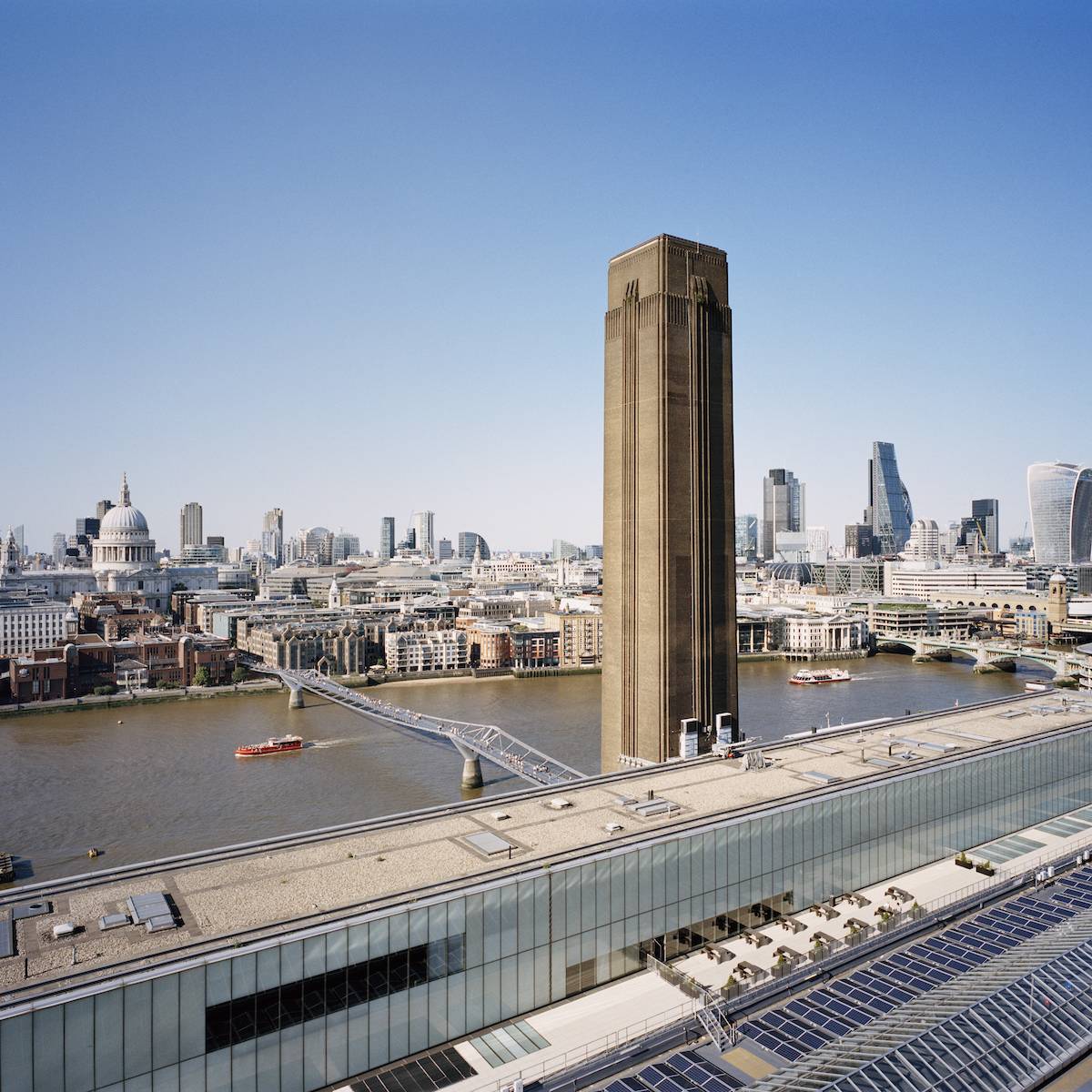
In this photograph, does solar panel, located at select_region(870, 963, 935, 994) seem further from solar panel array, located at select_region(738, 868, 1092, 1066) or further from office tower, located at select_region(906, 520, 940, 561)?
office tower, located at select_region(906, 520, 940, 561)

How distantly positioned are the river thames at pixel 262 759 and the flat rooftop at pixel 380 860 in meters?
11.6

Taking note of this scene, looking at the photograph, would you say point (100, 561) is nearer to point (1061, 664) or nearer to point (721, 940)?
point (1061, 664)

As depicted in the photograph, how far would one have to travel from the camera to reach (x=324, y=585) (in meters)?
124

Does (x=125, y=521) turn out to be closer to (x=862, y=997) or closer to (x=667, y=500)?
(x=667, y=500)

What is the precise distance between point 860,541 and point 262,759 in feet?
577

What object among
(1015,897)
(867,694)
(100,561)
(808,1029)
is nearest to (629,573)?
Result: (1015,897)

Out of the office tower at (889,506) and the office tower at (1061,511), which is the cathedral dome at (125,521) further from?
the office tower at (889,506)

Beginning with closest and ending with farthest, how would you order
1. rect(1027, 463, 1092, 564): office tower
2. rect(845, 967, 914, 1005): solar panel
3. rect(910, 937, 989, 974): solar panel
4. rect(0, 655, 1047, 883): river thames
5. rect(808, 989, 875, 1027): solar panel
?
rect(808, 989, 875, 1027): solar panel < rect(845, 967, 914, 1005): solar panel < rect(910, 937, 989, 974): solar panel < rect(0, 655, 1047, 883): river thames < rect(1027, 463, 1092, 564): office tower

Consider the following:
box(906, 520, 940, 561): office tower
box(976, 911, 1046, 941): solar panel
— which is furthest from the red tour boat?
box(906, 520, 940, 561): office tower

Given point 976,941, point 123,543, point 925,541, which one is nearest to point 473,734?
point 976,941

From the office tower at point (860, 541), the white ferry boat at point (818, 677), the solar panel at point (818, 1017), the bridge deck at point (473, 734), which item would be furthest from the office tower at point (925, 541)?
the solar panel at point (818, 1017)

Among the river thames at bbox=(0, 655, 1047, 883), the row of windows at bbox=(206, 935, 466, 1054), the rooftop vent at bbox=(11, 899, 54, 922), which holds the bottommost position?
the river thames at bbox=(0, 655, 1047, 883)

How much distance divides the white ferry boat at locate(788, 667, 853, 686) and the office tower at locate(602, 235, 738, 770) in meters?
32.4

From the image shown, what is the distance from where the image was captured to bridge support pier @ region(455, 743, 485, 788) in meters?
32.2
